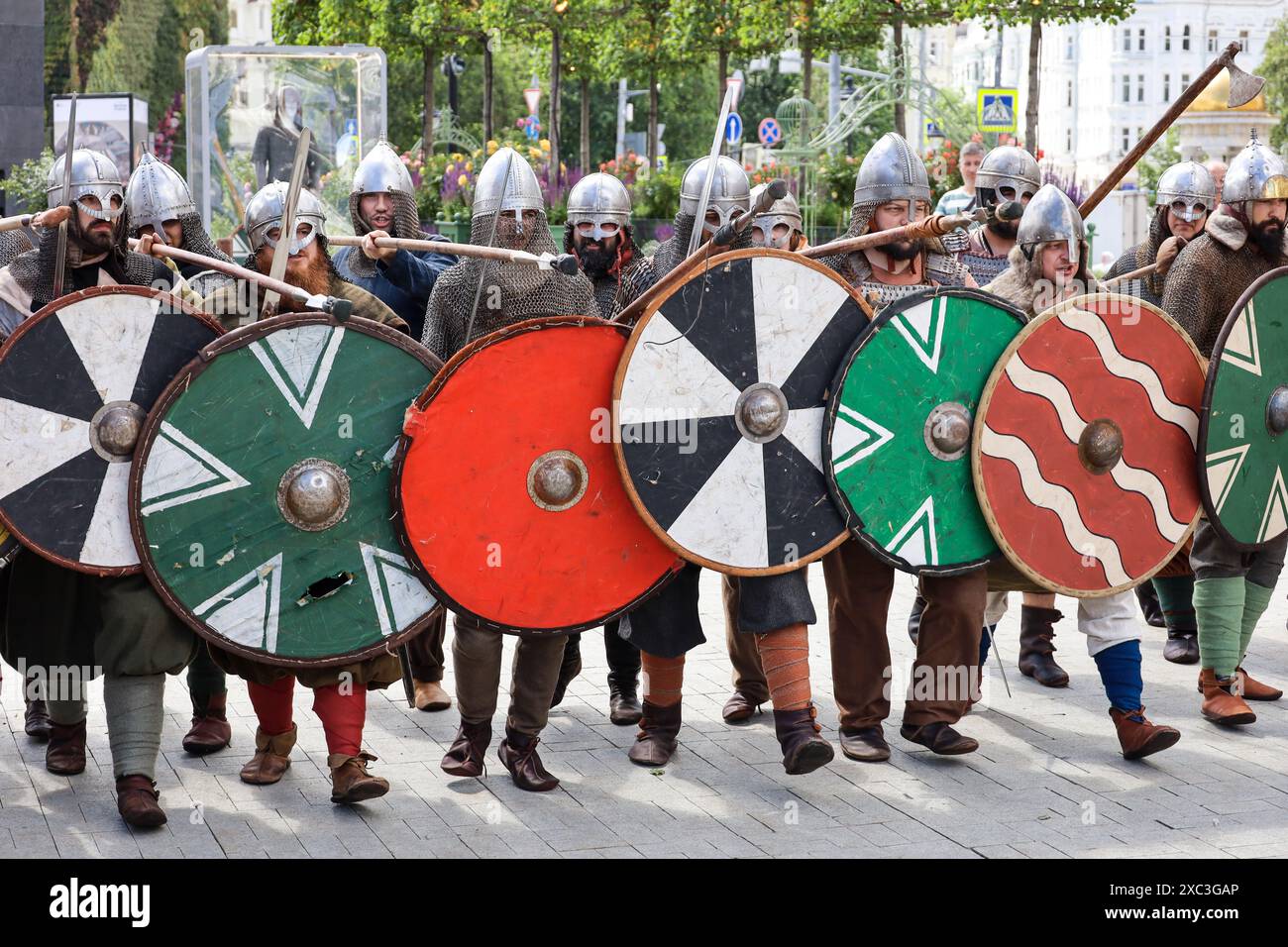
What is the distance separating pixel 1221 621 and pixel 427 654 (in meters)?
2.56

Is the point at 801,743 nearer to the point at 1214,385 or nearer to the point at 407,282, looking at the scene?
the point at 1214,385

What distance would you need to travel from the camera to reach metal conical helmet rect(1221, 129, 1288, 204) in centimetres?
539

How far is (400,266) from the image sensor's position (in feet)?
17.6

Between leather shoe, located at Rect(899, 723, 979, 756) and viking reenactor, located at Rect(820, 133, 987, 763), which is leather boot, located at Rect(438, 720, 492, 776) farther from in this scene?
leather shoe, located at Rect(899, 723, 979, 756)

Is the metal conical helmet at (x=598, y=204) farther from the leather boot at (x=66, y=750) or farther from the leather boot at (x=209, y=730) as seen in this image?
the leather boot at (x=66, y=750)

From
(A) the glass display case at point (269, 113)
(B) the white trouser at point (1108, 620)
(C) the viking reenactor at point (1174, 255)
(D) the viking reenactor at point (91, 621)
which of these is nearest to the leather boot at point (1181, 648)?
(C) the viking reenactor at point (1174, 255)

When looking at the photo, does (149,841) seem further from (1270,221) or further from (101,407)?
(1270,221)

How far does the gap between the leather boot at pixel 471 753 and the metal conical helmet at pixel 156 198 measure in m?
2.18

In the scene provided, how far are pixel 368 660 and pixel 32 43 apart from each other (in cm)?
1192

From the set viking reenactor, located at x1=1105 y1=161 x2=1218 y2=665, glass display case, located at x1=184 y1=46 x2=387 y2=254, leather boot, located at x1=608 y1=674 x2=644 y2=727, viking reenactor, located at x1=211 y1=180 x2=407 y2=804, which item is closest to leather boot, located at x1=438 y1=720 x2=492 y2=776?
viking reenactor, located at x1=211 y1=180 x2=407 y2=804

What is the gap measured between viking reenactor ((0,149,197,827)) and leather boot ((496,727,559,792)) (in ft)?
3.00

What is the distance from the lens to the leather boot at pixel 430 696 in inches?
215

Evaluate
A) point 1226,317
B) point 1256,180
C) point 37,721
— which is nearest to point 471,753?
point 37,721

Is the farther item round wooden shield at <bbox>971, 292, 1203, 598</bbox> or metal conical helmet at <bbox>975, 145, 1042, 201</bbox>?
metal conical helmet at <bbox>975, 145, 1042, 201</bbox>
